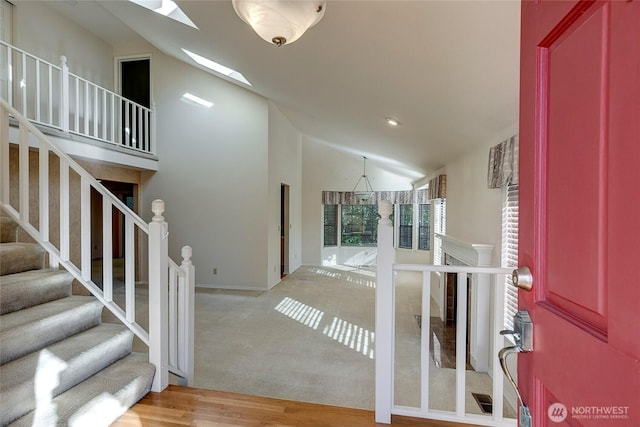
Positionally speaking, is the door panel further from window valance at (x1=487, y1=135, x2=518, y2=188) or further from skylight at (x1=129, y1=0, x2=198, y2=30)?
skylight at (x1=129, y1=0, x2=198, y2=30)

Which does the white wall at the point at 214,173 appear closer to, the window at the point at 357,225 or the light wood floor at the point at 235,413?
the light wood floor at the point at 235,413

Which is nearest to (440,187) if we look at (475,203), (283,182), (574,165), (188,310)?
(475,203)

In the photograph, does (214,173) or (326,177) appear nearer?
(214,173)

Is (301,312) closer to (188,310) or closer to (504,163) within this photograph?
(188,310)

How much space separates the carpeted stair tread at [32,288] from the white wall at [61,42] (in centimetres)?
429

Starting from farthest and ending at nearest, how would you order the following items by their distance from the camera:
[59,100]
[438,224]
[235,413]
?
[438,224], [59,100], [235,413]

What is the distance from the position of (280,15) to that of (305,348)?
318 centimetres

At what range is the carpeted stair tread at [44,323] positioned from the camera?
160 cm

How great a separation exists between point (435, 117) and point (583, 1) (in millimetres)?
2716

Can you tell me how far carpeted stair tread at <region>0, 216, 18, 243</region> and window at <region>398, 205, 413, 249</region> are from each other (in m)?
8.11

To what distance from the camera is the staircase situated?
1.47m

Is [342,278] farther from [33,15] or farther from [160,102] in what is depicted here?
[33,15]

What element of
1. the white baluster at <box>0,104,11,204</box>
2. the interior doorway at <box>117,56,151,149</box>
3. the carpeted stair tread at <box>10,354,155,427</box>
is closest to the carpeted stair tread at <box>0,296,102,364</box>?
the carpeted stair tread at <box>10,354,155,427</box>

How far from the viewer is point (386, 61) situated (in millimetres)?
2348
